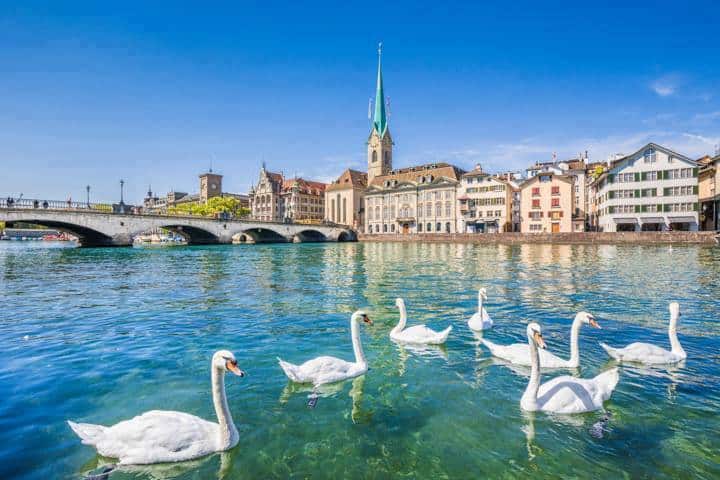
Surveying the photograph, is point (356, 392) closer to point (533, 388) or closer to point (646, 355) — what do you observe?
point (533, 388)

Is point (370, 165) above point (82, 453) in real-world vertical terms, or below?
above

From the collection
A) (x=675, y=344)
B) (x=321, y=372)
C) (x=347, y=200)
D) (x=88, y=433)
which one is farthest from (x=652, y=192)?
(x=347, y=200)

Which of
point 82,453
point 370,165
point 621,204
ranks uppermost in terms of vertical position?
point 370,165

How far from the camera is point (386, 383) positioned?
6.91m

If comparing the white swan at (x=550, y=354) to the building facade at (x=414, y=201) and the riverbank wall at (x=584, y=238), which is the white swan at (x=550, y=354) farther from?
the building facade at (x=414, y=201)

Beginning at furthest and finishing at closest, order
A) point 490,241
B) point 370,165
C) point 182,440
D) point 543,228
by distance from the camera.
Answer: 1. point 370,165
2. point 543,228
3. point 490,241
4. point 182,440

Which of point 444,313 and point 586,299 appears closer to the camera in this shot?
point 444,313

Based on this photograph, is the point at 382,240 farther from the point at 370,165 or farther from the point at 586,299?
the point at 586,299

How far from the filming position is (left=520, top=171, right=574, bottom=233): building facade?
244 ft

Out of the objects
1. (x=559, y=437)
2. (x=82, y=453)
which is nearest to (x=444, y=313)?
(x=559, y=437)

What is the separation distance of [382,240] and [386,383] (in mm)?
86649

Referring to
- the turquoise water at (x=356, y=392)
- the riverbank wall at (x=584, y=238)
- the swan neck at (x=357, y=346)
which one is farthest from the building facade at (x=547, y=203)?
the swan neck at (x=357, y=346)

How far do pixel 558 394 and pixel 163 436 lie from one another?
213 inches

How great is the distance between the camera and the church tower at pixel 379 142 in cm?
12206
